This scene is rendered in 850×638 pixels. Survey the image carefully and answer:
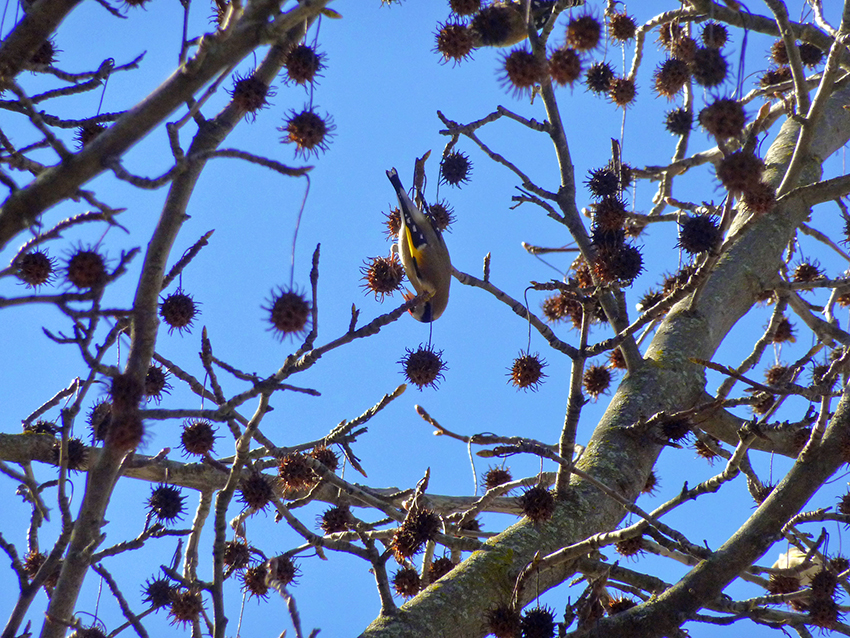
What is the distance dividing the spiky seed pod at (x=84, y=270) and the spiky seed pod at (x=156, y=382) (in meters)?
1.23

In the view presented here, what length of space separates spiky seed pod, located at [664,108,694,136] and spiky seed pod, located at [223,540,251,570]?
356cm

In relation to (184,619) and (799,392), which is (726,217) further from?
(184,619)

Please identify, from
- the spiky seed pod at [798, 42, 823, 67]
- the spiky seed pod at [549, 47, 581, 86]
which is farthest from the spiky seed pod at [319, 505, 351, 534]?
the spiky seed pod at [798, 42, 823, 67]

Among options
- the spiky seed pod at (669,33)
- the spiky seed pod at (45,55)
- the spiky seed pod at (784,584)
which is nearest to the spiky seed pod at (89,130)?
the spiky seed pod at (45,55)

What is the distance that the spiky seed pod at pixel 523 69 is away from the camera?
12.1 ft

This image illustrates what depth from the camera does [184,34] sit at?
2.67 metres

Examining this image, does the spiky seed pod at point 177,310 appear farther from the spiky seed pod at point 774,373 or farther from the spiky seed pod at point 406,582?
the spiky seed pod at point 774,373

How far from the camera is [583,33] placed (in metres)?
3.84

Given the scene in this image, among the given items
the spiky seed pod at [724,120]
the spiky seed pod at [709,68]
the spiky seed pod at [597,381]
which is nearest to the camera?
the spiky seed pod at [724,120]

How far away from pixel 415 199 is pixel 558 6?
1302mm

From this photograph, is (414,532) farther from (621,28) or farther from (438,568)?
(621,28)

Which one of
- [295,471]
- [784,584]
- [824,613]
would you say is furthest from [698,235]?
[295,471]

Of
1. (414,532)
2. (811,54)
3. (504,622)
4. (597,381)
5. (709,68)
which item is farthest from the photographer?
(811,54)

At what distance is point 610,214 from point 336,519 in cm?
224
